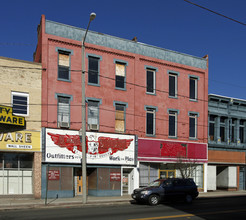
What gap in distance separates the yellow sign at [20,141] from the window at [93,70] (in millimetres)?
6294

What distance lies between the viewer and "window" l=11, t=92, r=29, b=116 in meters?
23.8

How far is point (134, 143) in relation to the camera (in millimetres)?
28469

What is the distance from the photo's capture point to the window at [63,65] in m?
25.9

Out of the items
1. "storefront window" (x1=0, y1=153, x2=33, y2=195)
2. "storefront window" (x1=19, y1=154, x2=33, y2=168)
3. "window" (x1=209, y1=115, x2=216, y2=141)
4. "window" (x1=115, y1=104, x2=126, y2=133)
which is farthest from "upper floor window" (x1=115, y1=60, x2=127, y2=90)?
"window" (x1=209, y1=115, x2=216, y2=141)

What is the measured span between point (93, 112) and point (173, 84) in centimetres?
895

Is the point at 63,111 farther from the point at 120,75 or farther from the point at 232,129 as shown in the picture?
the point at 232,129

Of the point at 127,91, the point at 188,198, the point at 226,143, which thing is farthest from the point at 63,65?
the point at 226,143

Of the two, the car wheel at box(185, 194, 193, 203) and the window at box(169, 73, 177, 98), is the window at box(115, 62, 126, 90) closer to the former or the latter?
the window at box(169, 73, 177, 98)

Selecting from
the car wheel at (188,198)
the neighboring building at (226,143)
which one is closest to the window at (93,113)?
the car wheel at (188,198)

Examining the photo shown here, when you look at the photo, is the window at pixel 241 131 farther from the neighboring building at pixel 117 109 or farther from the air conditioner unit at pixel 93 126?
the air conditioner unit at pixel 93 126

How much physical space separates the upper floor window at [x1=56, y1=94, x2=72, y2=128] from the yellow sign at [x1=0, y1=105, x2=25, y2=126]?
3.20 metres

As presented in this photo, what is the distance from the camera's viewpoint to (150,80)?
30469mm

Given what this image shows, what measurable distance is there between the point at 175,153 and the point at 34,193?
13.3 m

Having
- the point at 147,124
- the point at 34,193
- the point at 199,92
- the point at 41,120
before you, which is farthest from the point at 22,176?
the point at 199,92
